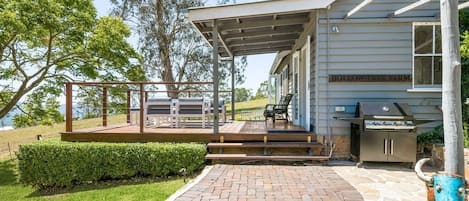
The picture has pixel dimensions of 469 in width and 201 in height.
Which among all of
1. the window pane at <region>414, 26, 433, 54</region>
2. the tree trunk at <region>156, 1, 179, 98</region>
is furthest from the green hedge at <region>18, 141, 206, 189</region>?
the tree trunk at <region>156, 1, 179, 98</region>

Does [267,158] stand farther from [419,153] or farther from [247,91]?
[247,91]

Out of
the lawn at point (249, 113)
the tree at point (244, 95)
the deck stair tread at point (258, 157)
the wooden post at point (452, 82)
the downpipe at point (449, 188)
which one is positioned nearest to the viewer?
the downpipe at point (449, 188)

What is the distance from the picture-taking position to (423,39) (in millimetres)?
6734

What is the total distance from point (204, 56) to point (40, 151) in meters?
14.4

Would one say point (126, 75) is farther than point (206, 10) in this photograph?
Yes

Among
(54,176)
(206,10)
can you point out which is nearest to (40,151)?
(54,176)

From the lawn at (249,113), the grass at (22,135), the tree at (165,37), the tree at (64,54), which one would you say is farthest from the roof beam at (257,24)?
the tree at (165,37)

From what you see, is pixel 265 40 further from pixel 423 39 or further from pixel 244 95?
pixel 244 95

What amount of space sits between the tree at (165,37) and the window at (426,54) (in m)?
13.9

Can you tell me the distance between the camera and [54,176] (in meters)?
6.43

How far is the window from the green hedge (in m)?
4.41

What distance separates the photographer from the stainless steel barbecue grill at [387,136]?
5988 millimetres

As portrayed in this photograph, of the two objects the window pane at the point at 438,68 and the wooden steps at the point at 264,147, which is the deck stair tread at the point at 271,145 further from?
the window pane at the point at 438,68

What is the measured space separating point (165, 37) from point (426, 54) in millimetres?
14908
